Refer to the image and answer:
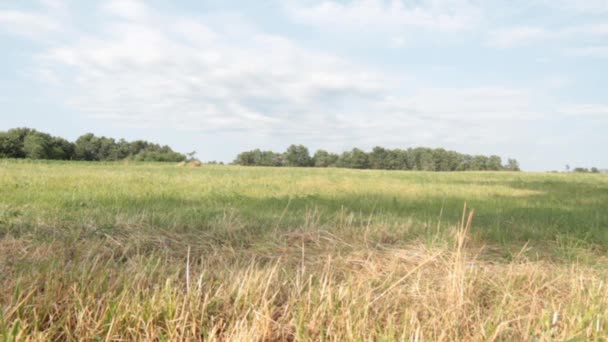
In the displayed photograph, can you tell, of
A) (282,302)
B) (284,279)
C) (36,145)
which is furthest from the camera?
(36,145)

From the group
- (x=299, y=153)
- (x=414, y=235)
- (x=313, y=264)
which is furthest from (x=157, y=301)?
(x=299, y=153)

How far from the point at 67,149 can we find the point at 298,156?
3434 centimetres

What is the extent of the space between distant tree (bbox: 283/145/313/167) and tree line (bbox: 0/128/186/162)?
20593mm

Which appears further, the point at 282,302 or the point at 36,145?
the point at 36,145

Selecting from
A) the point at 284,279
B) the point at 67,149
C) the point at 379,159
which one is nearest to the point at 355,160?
the point at 379,159

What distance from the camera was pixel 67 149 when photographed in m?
48.0

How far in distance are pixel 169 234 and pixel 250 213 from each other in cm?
141

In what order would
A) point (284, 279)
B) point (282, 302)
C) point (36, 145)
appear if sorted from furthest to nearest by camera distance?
point (36, 145), point (284, 279), point (282, 302)

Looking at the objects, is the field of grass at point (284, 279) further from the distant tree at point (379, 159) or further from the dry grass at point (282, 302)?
the distant tree at point (379, 159)

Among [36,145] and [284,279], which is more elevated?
[36,145]

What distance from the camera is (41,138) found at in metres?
43.4

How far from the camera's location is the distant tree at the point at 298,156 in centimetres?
6706

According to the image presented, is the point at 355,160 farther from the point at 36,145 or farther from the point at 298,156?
the point at 36,145

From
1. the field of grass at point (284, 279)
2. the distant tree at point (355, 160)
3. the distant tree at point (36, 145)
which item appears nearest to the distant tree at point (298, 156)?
the distant tree at point (355, 160)
